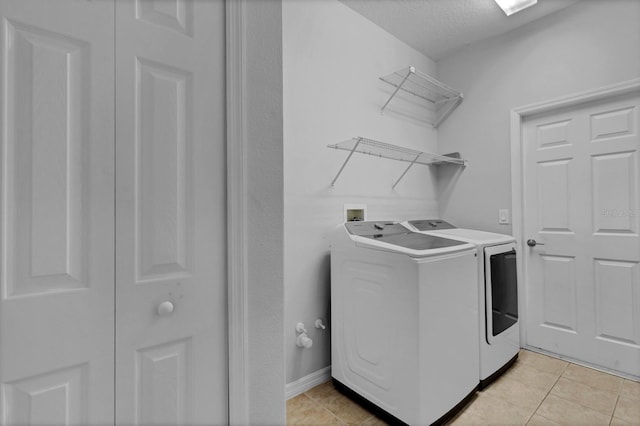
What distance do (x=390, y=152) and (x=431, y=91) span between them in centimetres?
86

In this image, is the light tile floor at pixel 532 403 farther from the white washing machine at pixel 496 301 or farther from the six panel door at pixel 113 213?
the six panel door at pixel 113 213

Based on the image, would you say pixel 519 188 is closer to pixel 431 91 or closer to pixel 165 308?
pixel 431 91

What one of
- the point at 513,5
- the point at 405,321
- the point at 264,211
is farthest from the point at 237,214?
the point at 513,5

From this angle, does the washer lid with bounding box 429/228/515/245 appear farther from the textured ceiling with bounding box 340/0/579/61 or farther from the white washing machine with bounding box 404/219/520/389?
the textured ceiling with bounding box 340/0/579/61

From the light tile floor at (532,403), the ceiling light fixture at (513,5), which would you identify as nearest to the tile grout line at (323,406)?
the light tile floor at (532,403)

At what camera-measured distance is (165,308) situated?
0.83 metres

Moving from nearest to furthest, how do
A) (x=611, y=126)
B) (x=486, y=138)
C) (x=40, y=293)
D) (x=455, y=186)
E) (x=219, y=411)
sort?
1. (x=40, y=293)
2. (x=219, y=411)
3. (x=611, y=126)
4. (x=486, y=138)
5. (x=455, y=186)

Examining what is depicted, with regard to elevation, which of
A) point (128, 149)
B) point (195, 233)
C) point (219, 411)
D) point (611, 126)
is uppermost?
point (611, 126)

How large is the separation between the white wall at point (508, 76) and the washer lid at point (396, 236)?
1.04 m

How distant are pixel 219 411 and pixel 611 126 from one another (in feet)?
9.56

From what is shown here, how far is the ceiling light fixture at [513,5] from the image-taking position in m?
2.06

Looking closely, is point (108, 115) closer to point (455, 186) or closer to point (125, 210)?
point (125, 210)

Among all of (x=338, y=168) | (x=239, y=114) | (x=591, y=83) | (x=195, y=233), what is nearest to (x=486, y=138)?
(x=591, y=83)

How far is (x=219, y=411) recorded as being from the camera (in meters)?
0.92
